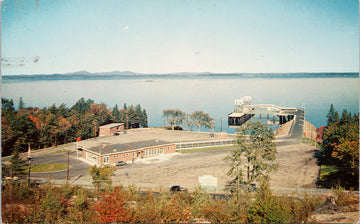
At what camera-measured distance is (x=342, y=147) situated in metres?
4.62

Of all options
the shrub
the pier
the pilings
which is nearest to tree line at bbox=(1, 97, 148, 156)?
the pilings

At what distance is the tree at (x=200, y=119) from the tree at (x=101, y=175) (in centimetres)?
164

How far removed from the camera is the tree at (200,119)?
4.77 metres

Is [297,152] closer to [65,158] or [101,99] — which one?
[101,99]

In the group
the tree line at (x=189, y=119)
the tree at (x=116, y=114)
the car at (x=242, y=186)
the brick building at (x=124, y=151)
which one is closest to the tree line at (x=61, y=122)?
the tree at (x=116, y=114)

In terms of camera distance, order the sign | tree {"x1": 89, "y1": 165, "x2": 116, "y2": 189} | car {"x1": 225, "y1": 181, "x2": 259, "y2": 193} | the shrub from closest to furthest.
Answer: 1. the shrub
2. tree {"x1": 89, "y1": 165, "x2": 116, "y2": 189}
3. car {"x1": 225, "y1": 181, "x2": 259, "y2": 193}
4. the sign

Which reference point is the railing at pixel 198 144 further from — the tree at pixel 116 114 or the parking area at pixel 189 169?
the tree at pixel 116 114

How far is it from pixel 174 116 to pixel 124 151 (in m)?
1.09

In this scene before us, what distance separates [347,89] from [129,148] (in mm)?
3963

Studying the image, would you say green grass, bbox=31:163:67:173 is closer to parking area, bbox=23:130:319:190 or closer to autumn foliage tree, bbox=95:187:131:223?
parking area, bbox=23:130:319:190

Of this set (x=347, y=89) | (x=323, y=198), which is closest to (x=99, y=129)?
(x=323, y=198)

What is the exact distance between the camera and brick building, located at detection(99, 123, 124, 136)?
4838mm

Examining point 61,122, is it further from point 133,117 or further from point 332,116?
point 332,116

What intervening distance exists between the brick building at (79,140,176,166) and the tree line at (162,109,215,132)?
0.42 m
